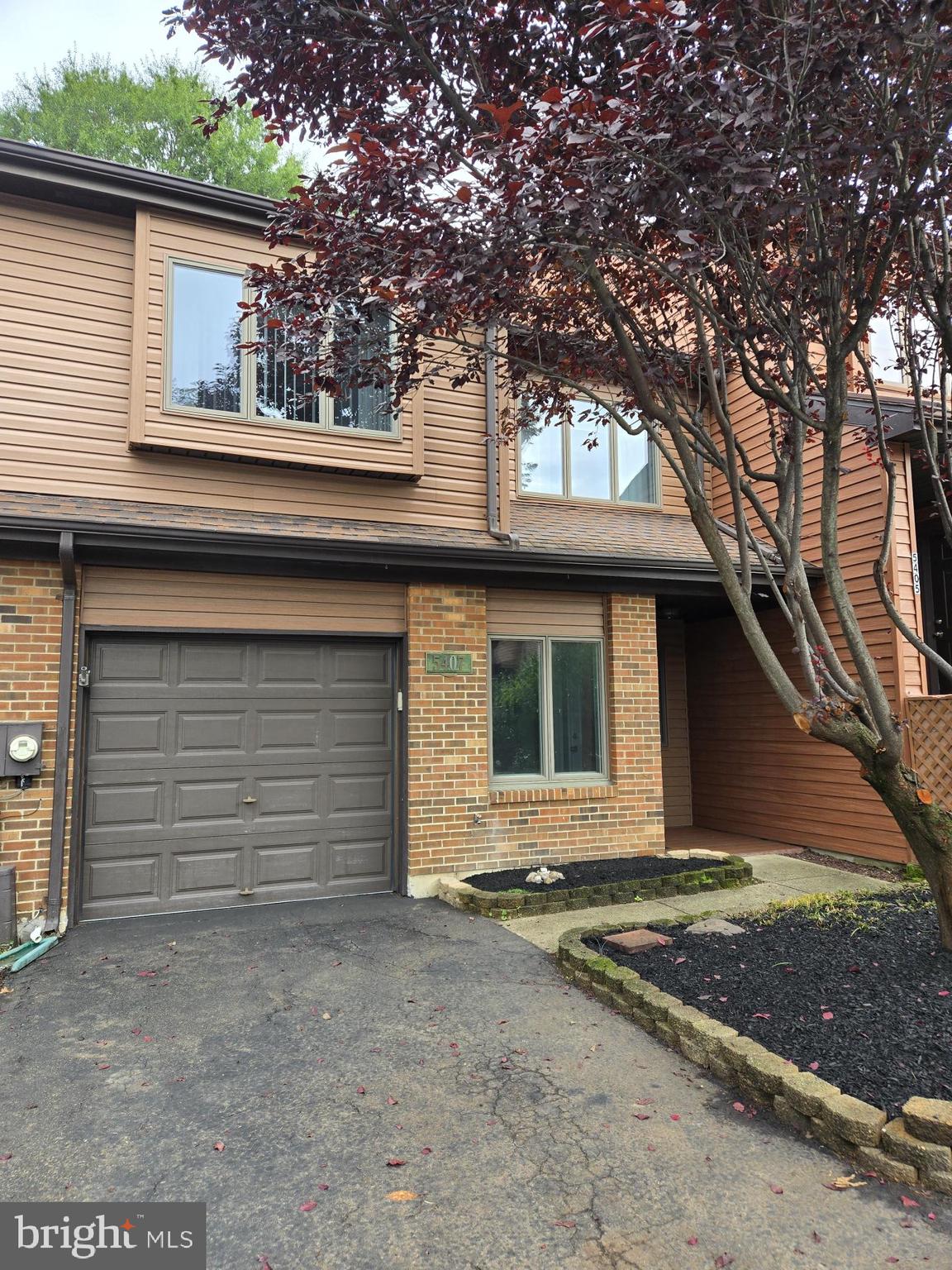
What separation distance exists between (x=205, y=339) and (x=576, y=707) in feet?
15.7

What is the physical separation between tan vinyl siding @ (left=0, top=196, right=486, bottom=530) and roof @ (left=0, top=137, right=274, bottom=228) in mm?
138

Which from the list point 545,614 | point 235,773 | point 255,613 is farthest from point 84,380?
point 545,614

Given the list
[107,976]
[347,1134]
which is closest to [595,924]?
[347,1134]

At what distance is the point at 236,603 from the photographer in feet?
21.7

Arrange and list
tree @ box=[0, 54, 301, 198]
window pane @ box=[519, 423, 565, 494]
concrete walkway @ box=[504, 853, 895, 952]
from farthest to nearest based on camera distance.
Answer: tree @ box=[0, 54, 301, 198] < window pane @ box=[519, 423, 565, 494] < concrete walkway @ box=[504, 853, 895, 952]

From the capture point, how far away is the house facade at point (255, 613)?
6.13m

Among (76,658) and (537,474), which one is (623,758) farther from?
(76,658)

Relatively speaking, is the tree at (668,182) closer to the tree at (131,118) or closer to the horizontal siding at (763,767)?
the horizontal siding at (763,767)

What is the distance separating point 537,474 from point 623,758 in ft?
11.4

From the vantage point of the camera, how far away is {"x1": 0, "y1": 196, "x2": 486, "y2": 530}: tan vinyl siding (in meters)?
6.30

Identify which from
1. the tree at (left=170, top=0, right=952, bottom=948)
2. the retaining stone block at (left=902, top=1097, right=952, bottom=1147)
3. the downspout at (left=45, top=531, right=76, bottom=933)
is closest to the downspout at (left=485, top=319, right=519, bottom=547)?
the tree at (left=170, top=0, right=952, bottom=948)

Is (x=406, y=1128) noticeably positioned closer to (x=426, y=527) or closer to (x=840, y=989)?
(x=840, y=989)

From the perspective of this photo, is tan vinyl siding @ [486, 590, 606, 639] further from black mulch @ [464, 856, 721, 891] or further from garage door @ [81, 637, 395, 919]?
black mulch @ [464, 856, 721, 891]

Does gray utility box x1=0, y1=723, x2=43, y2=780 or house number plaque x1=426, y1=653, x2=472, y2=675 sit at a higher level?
house number plaque x1=426, y1=653, x2=472, y2=675
